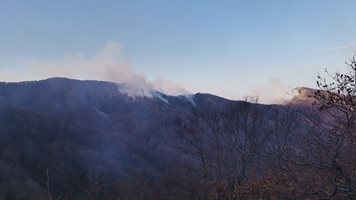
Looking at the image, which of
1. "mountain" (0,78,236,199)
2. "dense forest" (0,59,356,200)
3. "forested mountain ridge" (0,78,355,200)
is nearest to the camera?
"dense forest" (0,59,356,200)

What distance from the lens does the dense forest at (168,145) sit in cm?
923

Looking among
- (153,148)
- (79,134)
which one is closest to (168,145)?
(153,148)

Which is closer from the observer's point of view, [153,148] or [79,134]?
[79,134]

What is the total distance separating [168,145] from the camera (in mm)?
121625

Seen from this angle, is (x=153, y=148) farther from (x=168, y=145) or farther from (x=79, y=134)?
(x=79, y=134)

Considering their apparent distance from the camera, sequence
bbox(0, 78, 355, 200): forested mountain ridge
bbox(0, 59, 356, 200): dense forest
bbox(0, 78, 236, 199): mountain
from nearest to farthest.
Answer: bbox(0, 59, 356, 200): dense forest → bbox(0, 78, 355, 200): forested mountain ridge → bbox(0, 78, 236, 199): mountain

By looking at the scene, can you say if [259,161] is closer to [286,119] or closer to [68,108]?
[286,119]

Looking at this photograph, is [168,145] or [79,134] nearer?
[79,134]

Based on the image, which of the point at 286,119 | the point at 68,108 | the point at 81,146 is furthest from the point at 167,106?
the point at 286,119

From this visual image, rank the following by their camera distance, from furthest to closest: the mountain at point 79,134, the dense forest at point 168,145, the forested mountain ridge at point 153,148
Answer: the mountain at point 79,134 < the forested mountain ridge at point 153,148 < the dense forest at point 168,145

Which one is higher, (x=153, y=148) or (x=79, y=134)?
(x=79, y=134)

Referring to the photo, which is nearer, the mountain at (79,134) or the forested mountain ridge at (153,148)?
the forested mountain ridge at (153,148)

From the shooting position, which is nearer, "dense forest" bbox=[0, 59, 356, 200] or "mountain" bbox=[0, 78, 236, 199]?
"dense forest" bbox=[0, 59, 356, 200]

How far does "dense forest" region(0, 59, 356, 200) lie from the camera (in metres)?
9.23
